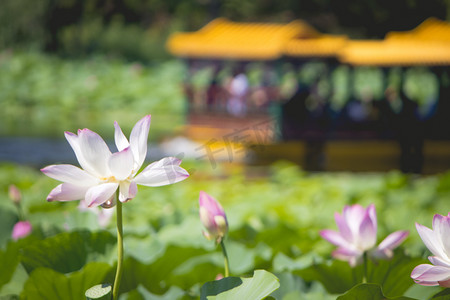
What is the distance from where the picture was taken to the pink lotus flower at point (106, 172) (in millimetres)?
853

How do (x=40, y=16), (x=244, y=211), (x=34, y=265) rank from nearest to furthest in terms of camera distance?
(x=34, y=265) < (x=244, y=211) < (x=40, y=16)

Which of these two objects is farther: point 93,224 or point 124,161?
point 93,224

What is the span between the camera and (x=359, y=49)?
26.6 ft

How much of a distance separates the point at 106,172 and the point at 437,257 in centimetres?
52

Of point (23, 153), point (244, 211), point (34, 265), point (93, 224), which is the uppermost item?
point (34, 265)

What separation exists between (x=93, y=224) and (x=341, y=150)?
6692 millimetres

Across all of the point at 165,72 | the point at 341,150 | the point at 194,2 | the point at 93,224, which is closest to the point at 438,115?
the point at 341,150

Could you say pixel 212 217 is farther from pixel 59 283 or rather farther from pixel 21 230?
pixel 21 230

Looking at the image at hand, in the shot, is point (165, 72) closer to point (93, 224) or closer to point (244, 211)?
point (244, 211)

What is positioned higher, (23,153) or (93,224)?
(93,224)

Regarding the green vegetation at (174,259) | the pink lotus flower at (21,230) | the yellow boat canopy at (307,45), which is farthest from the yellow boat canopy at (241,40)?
the pink lotus flower at (21,230)

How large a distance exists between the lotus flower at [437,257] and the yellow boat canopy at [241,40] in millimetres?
7333

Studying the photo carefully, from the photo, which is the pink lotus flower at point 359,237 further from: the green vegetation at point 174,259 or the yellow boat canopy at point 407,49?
the yellow boat canopy at point 407,49

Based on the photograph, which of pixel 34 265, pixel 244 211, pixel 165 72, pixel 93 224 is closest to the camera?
pixel 34 265
